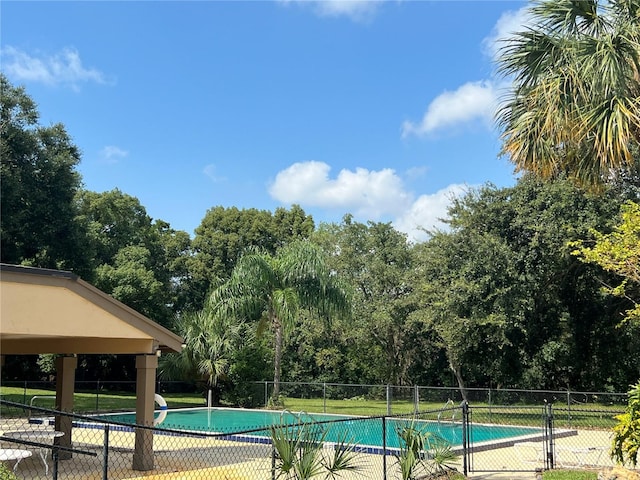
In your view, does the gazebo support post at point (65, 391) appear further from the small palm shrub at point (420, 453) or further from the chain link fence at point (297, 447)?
the small palm shrub at point (420, 453)

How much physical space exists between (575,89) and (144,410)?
9279mm

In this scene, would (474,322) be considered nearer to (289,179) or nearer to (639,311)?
(639,311)

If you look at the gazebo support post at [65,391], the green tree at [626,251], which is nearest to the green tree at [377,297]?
the green tree at [626,251]

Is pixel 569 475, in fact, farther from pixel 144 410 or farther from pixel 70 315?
pixel 70 315

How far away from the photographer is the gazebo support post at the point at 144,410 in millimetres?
10680

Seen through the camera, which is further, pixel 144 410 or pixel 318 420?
pixel 318 420

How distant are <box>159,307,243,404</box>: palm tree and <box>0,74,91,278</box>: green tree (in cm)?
510

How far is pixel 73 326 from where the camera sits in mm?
9844

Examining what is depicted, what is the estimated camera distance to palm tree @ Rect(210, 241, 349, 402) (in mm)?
24594

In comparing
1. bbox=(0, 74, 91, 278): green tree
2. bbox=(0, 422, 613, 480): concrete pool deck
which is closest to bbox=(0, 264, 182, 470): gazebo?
bbox=(0, 422, 613, 480): concrete pool deck

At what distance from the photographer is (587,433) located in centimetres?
1814

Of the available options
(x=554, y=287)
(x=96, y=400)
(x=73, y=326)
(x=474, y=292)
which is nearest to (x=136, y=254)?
(x=96, y=400)

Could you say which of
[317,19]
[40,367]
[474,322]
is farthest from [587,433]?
[40,367]

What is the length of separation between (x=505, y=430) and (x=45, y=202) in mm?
17942
